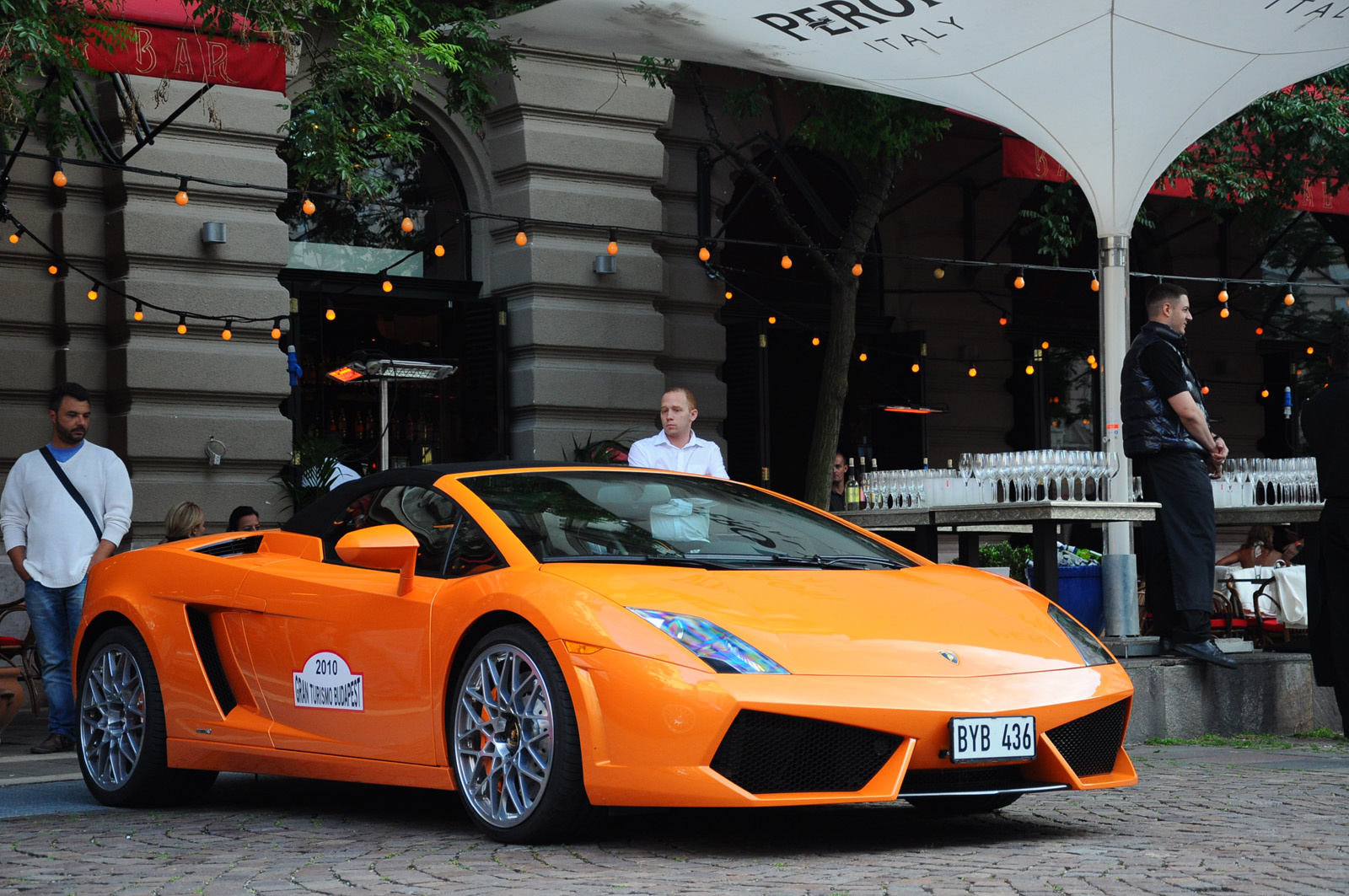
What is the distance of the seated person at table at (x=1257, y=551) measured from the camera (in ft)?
46.6

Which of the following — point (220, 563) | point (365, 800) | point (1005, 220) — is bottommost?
point (365, 800)

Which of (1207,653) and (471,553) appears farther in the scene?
(1207,653)

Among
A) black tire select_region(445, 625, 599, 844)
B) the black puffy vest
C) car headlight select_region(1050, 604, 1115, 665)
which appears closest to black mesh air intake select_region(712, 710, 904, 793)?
black tire select_region(445, 625, 599, 844)

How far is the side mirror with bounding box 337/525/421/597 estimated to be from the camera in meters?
5.75

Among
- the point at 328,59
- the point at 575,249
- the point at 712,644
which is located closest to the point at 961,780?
the point at 712,644

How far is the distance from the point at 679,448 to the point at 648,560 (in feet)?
12.4

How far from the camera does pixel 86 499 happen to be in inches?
358

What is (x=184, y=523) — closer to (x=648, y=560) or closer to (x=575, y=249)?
(x=648, y=560)

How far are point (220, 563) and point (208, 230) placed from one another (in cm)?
768

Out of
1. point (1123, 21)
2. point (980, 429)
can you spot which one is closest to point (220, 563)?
point (1123, 21)

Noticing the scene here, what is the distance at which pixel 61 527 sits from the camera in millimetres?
8977

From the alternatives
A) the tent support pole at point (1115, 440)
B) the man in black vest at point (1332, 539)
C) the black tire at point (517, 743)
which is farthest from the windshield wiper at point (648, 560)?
the tent support pole at point (1115, 440)

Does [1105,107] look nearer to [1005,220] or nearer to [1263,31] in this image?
[1263,31]

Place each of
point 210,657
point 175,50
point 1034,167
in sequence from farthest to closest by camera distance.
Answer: point 1034,167 < point 175,50 < point 210,657
